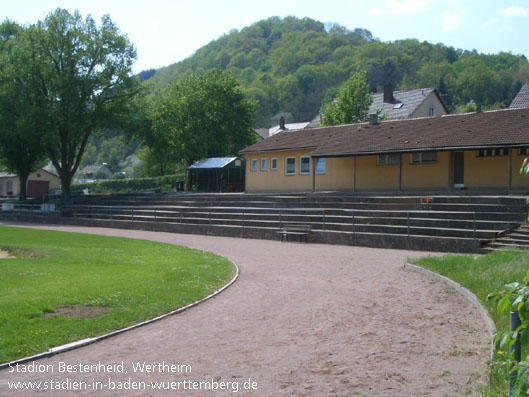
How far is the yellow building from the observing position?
28578 millimetres

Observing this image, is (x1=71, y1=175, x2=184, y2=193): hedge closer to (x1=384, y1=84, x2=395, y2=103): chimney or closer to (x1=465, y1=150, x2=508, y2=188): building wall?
(x1=384, y1=84, x2=395, y2=103): chimney

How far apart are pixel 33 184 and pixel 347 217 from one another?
196 ft

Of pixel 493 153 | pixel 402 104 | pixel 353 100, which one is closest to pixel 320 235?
pixel 493 153

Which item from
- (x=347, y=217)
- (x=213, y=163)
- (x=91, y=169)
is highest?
(x=91, y=169)

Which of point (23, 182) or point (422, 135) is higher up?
point (422, 135)

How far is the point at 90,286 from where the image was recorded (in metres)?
11.6

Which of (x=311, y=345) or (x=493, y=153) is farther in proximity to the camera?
(x=493, y=153)

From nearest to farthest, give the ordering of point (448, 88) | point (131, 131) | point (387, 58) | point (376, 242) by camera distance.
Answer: point (376, 242) → point (131, 131) → point (448, 88) → point (387, 58)

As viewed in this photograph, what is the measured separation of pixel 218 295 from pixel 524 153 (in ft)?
72.2

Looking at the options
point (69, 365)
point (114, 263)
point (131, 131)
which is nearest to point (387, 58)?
point (131, 131)

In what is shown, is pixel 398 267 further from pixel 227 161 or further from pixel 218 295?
pixel 227 161

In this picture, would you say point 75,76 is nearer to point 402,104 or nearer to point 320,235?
point 320,235

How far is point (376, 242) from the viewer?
22.1 meters

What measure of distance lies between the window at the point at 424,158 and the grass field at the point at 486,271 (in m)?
17.2
